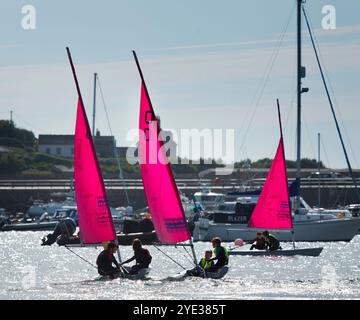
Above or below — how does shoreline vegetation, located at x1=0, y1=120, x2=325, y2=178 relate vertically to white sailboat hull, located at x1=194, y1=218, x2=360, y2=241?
above

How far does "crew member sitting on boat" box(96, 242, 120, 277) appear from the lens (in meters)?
28.5

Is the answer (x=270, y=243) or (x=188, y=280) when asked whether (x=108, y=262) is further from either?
(x=270, y=243)

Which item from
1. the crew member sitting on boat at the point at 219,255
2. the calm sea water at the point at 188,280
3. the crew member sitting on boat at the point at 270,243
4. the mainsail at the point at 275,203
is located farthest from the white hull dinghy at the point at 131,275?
the mainsail at the point at 275,203

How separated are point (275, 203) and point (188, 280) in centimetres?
1508

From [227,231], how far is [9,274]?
18292 mm

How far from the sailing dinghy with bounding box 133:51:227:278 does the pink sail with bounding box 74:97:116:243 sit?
1390mm

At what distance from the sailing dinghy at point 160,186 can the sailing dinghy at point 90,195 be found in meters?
1.38

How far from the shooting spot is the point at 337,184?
278 ft

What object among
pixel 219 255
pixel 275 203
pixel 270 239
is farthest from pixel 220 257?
pixel 275 203

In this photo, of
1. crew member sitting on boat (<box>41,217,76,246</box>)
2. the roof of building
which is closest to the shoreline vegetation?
the roof of building

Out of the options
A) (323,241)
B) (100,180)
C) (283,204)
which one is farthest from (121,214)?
(100,180)

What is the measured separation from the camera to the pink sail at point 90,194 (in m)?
29.8

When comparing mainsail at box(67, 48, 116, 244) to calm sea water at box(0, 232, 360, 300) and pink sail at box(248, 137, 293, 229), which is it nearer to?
calm sea water at box(0, 232, 360, 300)

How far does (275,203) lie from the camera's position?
4284cm
